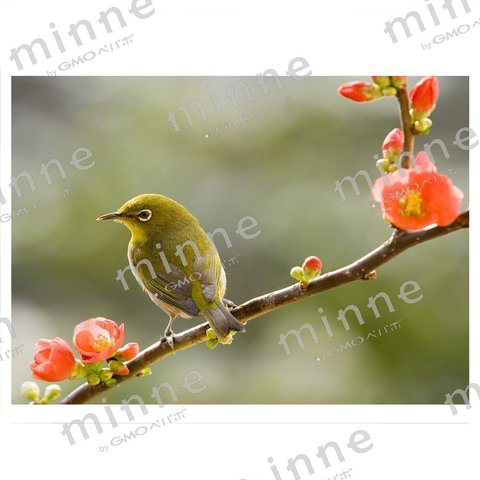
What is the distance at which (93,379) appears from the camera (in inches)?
55.1

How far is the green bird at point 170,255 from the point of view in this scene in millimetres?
1767

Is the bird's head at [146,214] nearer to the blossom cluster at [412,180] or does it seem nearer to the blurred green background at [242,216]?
the blurred green background at [242,216]

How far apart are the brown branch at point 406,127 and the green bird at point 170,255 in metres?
0.69

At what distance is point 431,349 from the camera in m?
2.40

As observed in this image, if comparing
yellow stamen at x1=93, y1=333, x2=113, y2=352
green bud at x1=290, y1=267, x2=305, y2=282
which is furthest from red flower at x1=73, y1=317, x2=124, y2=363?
green bud at x1=290, y1=267, x2=305, y2=282

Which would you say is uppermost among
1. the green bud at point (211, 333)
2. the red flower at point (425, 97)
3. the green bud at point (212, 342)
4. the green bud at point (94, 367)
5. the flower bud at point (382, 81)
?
the flower bud at point (382, 81)

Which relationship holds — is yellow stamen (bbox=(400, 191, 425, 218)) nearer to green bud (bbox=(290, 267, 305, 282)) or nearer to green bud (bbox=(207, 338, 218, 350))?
green bud (bbox=(290, 267, 305, 282))

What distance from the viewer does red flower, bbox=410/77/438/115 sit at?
123cm

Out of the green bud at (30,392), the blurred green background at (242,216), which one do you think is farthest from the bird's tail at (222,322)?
the blurred green background at (242,216)

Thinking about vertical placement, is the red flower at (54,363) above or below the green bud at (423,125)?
below

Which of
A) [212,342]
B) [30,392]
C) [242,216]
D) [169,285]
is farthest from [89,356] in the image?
[242,216]

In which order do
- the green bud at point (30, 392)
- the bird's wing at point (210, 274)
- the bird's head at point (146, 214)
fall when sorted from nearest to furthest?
1. the green bud at point (30, 392)
2. the bird's wing at point (210, 274)
3. the bird's head at point (146, 214)

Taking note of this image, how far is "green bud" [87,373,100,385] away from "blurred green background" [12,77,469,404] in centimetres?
75

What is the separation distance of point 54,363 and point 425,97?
97 centimetres
